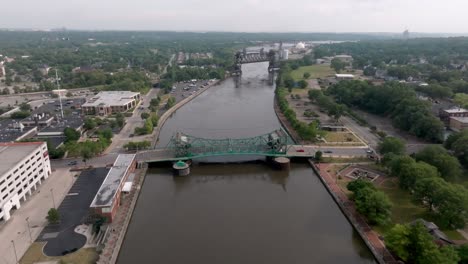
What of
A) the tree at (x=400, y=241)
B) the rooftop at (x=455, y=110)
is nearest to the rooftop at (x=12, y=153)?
the tree at (x=400, y=241)

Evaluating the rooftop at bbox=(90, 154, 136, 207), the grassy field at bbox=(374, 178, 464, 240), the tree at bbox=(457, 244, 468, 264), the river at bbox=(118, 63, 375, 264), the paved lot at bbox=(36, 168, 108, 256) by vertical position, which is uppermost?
the tree at bbox=(457, 244, 468, 264)

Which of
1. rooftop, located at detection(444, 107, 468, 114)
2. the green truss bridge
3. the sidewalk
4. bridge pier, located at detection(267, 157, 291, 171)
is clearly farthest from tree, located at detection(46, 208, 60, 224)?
rooftop, located at detection(444, 107, 468, 114)

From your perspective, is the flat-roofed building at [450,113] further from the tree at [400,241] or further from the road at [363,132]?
the tree at [400,241]

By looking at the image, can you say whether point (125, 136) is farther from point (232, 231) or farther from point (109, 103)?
point (232, 231)

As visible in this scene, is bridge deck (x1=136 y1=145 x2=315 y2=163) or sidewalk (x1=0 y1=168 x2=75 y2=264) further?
bridge deck (x1=136 y1=145 x2=315 y2=163)

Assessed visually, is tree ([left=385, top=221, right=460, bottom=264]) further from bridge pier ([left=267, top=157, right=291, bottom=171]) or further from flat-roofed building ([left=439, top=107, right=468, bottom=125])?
flat-roofed building ([left=439, top=107, right=468, bottom=125])

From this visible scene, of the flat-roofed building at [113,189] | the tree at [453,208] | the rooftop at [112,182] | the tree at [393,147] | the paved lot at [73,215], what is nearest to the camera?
the paved lot at [73,215]
